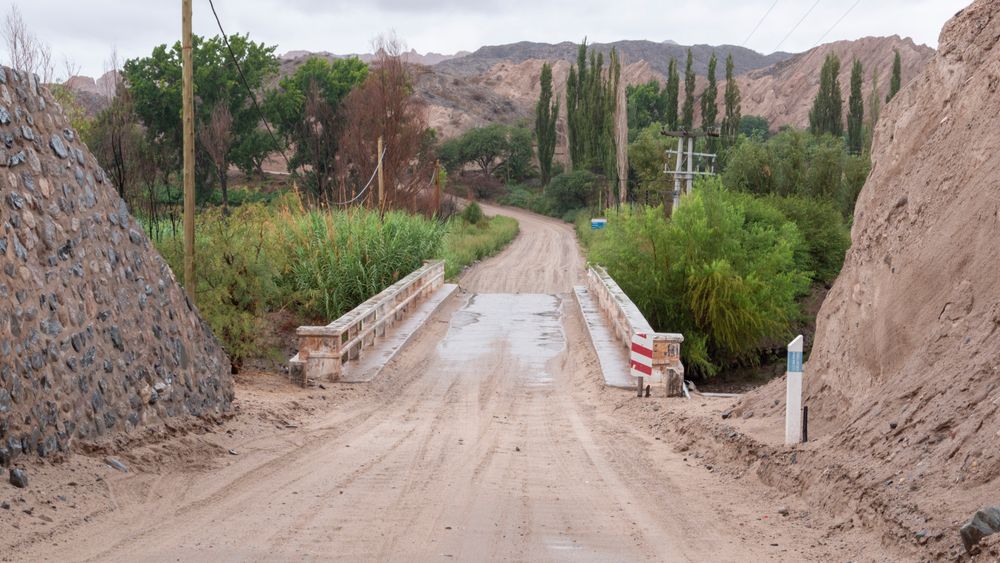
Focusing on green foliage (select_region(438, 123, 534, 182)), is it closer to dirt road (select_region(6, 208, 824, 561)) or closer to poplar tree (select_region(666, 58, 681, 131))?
poplar tree (select_region(666, 58, 681, 131))


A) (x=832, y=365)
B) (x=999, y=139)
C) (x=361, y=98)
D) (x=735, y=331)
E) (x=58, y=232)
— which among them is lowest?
(x=735, y=331)

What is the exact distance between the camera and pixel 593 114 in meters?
90.2

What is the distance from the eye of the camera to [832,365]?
394 inches

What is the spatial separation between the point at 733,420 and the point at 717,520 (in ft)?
11.9

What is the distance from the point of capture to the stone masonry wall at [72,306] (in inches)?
301

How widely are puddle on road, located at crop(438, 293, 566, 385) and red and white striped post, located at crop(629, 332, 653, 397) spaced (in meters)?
1.81

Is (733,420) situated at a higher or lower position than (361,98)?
lower

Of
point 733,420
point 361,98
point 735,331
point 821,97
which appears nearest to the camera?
point 733,420

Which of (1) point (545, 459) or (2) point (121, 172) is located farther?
(2) point (121, 172)

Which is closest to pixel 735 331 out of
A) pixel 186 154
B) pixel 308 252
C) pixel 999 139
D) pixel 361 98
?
pixel 308 252

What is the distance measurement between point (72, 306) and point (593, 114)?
83.8m

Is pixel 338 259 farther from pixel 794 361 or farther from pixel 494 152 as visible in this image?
pixel 494 152

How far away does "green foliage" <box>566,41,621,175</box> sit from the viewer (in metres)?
78.2

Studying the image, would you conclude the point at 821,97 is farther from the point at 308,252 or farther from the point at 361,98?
the point at 308,252
